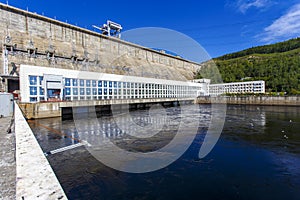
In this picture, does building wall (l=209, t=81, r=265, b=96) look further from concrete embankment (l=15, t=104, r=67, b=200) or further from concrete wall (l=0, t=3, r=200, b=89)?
concrete embankment (l=15, t=104, r=67, b=200)

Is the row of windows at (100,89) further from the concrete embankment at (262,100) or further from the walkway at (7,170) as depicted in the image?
the walkway at (7,170)

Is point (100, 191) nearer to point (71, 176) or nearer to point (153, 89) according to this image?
point (71, 176)

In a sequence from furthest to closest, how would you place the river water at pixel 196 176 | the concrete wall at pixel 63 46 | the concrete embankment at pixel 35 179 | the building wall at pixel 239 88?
the building wall at pixel 239 88, the concrete wall at pixel 63 46, the river water at pixel 196 176, the concrete embankment at pixel 35 179

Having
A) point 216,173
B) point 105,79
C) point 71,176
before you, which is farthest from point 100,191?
point 105,79

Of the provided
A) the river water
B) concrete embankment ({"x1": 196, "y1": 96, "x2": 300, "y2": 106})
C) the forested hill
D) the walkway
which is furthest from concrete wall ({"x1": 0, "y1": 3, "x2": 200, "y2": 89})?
the forested hill

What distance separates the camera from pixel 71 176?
14.2 feet

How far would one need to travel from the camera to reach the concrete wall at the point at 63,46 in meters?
25.1

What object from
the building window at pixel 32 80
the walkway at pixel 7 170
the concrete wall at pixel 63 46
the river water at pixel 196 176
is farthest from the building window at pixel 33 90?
the walkway at pixel 7 170

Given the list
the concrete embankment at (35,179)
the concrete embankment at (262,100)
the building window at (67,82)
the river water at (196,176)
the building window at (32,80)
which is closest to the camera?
the concrete embankment at (35,179)

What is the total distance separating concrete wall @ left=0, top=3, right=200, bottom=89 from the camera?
2509cm

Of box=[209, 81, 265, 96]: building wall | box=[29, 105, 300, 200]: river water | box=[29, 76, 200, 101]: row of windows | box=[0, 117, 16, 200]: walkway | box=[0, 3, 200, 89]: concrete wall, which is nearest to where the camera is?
box=[0, 117, 16, 200]: walkway

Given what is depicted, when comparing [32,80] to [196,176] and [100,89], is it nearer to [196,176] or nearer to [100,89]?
[100,89]

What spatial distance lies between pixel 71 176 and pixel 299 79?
52451 mm

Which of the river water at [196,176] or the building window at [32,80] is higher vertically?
the building window at [32,80]
